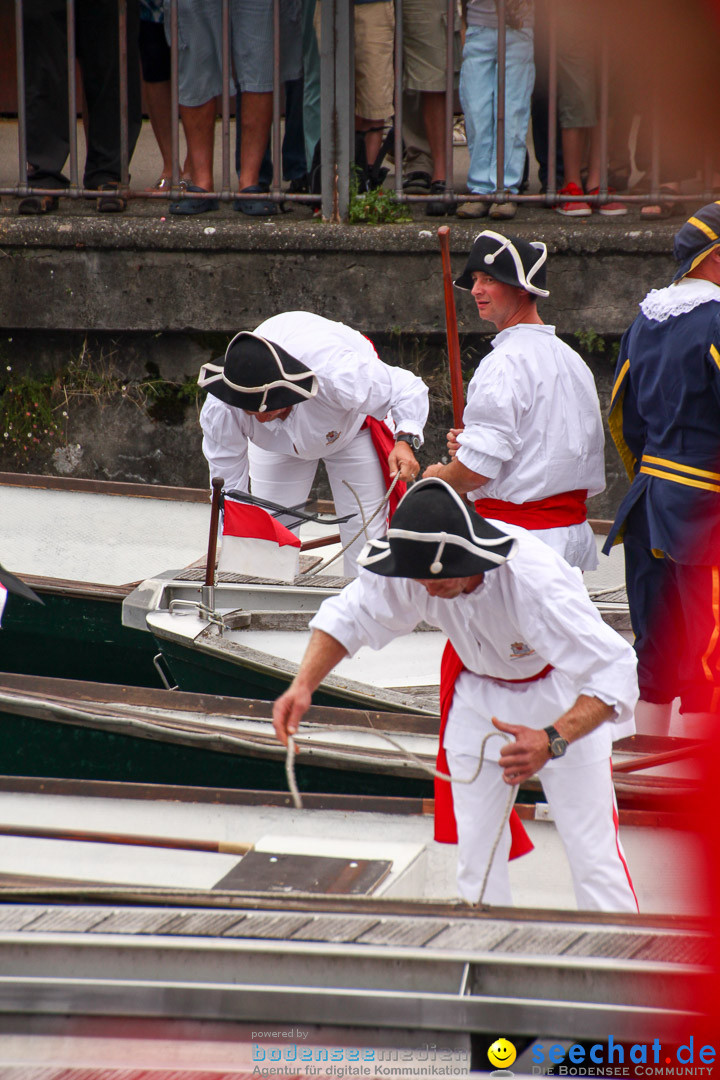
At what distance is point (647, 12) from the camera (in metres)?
0.28

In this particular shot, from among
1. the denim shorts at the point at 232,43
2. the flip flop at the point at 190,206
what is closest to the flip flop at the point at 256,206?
the flip flop at the point at 190,206

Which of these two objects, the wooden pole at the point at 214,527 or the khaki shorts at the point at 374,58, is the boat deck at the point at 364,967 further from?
the khaki shorts at the point at 374,58

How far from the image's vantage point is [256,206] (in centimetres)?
658

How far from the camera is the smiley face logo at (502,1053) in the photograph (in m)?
1.84

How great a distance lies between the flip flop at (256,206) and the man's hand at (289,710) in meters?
4.93

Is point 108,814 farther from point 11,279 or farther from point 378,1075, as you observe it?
point 11,279

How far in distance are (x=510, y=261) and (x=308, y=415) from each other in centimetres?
119

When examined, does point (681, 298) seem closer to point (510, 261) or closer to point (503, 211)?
point (510, 261)

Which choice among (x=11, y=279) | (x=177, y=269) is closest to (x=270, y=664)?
(x=177, y=269)

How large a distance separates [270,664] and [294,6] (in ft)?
14.0

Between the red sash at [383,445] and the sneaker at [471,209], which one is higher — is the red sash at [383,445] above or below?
below

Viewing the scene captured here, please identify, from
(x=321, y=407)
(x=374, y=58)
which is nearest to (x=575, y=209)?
(x=374, y=58)

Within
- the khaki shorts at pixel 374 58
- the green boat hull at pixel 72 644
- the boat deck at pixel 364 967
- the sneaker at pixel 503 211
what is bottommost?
the green boat hull at pixel 72 644

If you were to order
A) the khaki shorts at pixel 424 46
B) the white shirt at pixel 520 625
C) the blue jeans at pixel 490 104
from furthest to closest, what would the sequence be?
1. the khaki shorts at pixel 424 46
2. the blue jeans at pixel 490 104
3. the white shirt at pixel 520 625
